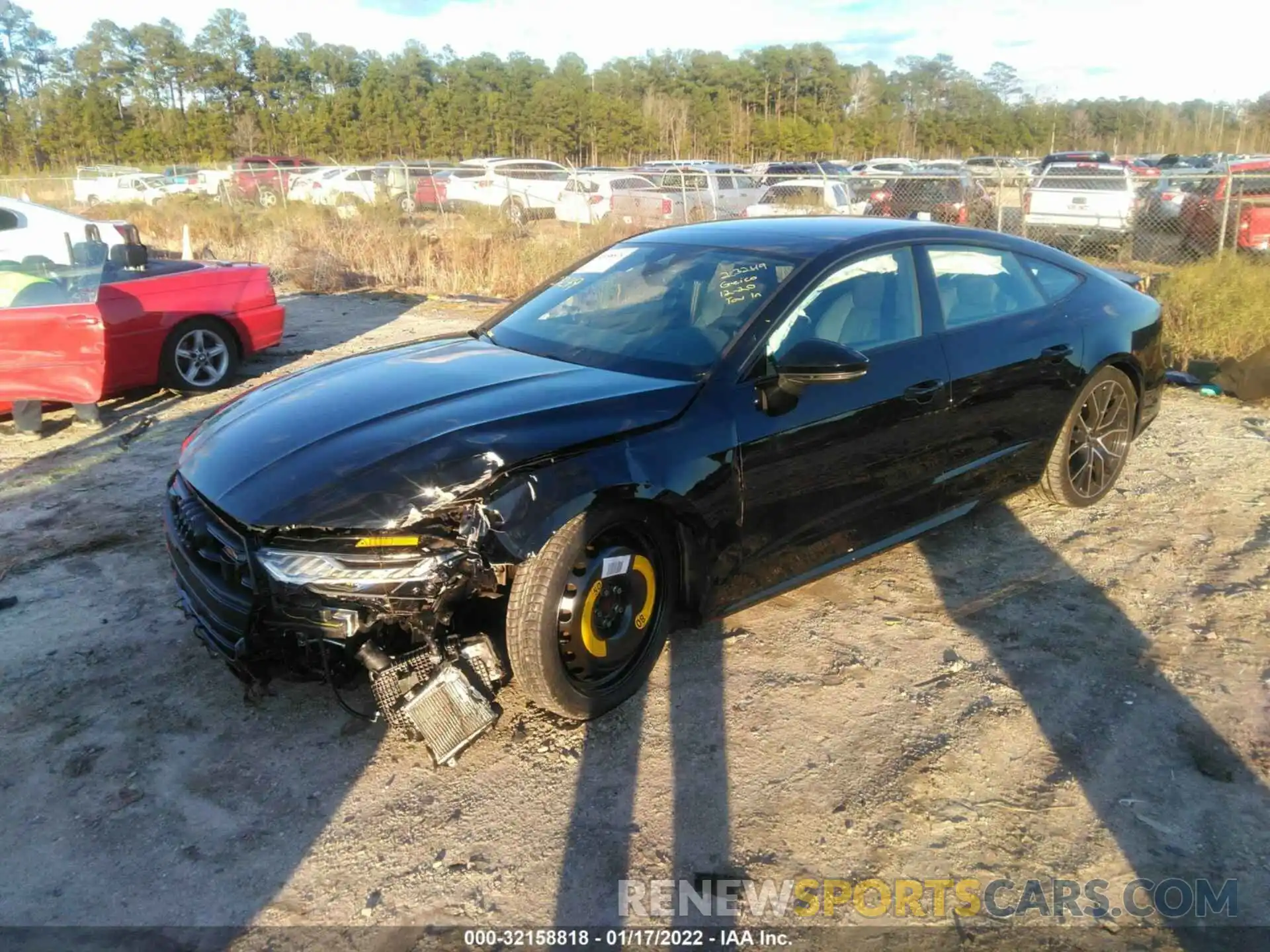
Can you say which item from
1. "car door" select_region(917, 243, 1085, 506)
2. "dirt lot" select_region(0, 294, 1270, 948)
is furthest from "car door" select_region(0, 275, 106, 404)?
"car door" select_region(917, 243, 1085, 506)

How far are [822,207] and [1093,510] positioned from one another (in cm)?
1332

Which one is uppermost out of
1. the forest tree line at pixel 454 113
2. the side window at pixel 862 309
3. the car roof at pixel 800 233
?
the forest tree line at pixel 454 113

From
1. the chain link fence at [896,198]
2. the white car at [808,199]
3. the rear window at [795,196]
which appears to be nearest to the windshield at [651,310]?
the chain link fence at [896,198]

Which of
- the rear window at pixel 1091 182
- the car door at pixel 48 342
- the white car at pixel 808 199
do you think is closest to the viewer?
the car door at pixel 48 342

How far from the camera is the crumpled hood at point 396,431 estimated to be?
2975mm

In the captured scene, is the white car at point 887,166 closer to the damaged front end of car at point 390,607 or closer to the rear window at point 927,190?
the rear window at point 927,190

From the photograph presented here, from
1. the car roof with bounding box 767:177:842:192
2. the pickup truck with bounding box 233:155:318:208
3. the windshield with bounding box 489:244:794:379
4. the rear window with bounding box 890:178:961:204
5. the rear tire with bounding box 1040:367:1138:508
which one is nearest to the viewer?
the windshield with bounding box 489:244:794:379

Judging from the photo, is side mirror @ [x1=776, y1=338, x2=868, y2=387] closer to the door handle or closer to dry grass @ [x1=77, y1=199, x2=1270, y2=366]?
the door handle

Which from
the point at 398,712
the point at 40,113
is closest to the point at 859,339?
the point at 398,712

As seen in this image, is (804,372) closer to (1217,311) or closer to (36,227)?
(1217,311)

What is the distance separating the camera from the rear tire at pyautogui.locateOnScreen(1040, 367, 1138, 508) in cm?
498

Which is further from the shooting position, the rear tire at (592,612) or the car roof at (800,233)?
the car roof at (800,233)

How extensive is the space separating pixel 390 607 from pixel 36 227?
10.0 m

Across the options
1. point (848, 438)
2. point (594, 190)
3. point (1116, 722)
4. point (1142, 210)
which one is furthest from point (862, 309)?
point (594, 190)
